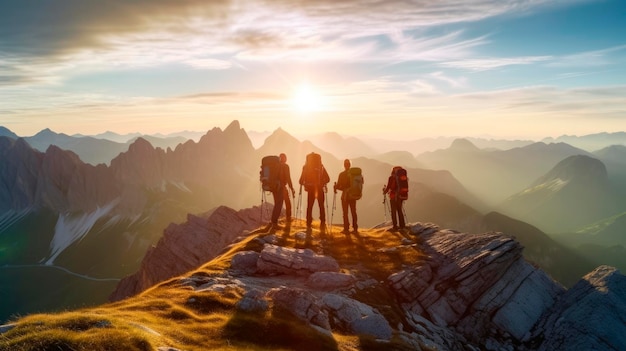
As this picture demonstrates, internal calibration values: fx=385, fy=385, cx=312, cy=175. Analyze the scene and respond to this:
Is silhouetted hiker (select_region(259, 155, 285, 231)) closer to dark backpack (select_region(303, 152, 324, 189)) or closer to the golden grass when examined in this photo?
dark backpack (select_region(303, 152, 324, 189))

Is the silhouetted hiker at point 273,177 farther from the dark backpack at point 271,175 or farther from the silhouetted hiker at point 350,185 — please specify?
the silhouetted hiker at point 350,185

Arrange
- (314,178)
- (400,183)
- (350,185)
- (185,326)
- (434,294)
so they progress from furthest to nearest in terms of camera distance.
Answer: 1. (400,183)
2. (314,178)
3. (350,185)
4. (434,294)
5. (185,326)

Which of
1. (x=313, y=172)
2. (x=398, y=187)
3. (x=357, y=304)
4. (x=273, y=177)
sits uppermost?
(x=313, y=172)

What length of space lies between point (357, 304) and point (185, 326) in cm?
1027

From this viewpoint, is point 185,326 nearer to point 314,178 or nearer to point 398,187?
→ point 314,178

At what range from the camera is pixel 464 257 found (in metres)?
29.9

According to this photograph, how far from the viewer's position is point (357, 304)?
23031 mm

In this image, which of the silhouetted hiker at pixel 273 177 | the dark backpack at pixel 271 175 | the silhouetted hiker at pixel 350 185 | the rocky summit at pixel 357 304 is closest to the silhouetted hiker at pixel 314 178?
the silhouetted hiker at pixel 350 185

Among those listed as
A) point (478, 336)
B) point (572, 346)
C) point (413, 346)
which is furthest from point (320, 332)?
point (572, 346)

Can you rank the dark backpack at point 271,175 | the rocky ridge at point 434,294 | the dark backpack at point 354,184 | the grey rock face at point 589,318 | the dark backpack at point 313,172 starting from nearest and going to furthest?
the rocky ridge at point 434,294
the grey rock face at point 589,318
the dark backpack at point 354,184
the dark backpack at point 271,175
the dark backpack at point 313,172

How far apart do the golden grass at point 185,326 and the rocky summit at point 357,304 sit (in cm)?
5

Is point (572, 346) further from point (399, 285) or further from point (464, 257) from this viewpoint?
point (399, 285)

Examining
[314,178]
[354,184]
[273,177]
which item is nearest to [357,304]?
[354,184]

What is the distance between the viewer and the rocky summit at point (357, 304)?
15625mm
